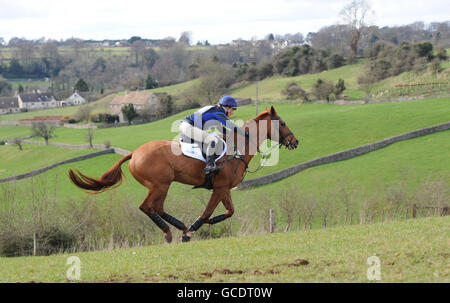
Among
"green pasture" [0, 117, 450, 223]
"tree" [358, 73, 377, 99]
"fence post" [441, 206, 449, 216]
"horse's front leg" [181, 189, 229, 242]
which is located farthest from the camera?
"tree" [358, 73, 377, 99]

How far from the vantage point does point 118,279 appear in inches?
319

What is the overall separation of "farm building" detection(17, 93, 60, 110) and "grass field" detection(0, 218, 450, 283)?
12103 centimetres

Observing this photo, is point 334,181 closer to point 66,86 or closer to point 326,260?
point 326,260

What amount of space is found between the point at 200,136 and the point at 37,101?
123581 mm

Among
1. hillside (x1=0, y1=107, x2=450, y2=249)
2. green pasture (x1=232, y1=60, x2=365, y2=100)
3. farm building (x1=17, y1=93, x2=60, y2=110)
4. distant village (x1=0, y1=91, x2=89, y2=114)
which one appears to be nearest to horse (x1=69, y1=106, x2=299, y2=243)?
hillside (x1=0, y1=107, x2=450, y2=249)

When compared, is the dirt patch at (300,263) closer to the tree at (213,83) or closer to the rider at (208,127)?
the rider at (208,127)

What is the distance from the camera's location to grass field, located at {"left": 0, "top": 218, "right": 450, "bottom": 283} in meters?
7.79

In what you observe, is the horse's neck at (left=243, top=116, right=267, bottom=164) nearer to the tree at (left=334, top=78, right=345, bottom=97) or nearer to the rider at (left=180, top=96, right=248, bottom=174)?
the rider at (left=180, top=96, right=248, bottom=174)

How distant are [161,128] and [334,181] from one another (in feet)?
120

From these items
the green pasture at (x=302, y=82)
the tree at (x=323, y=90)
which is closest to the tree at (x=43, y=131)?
the green pasture at (x=302, y=82)

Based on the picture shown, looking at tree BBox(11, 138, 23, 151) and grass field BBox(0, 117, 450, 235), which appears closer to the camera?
grass field BBox(0, 117, 450, 235)

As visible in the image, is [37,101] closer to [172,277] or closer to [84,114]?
[84,114]

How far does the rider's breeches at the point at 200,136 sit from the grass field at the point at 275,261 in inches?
82.6

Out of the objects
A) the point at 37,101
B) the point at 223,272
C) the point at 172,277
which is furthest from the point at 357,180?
the point at 37,101
